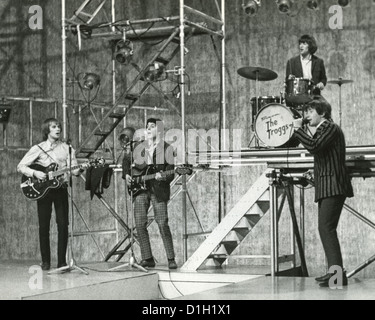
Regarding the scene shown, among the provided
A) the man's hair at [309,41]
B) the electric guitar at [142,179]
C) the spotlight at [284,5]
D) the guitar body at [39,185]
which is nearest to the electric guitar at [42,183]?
the guitar body at [39,185]

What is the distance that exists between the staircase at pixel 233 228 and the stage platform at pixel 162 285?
20cm

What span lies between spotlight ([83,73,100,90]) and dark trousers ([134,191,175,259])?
3.03 meters

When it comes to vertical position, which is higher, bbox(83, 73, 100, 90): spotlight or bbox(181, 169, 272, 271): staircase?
bbox(83, 73, 100, 90): spotlight

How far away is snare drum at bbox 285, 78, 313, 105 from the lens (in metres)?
10.4

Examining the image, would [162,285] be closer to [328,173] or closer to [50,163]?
[50,163]

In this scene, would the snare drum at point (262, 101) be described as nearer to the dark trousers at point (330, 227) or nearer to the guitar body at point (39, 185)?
the guitar body at point (39, 185)

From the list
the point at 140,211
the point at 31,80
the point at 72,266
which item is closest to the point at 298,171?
the point at 140,211

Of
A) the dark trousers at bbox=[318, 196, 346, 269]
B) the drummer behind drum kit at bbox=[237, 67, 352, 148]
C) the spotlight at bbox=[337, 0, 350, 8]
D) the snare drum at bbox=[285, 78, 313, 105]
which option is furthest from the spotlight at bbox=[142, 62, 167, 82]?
the dark trousers at bbox=[318, 196, 346, 269]

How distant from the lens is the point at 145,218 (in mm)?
10516

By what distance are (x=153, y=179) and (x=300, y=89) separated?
87.3 inches

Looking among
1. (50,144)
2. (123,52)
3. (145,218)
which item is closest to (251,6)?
(123,52)

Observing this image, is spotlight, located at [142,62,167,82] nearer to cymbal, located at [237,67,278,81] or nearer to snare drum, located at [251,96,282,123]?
cymbal, located at [237,67,278,81]
